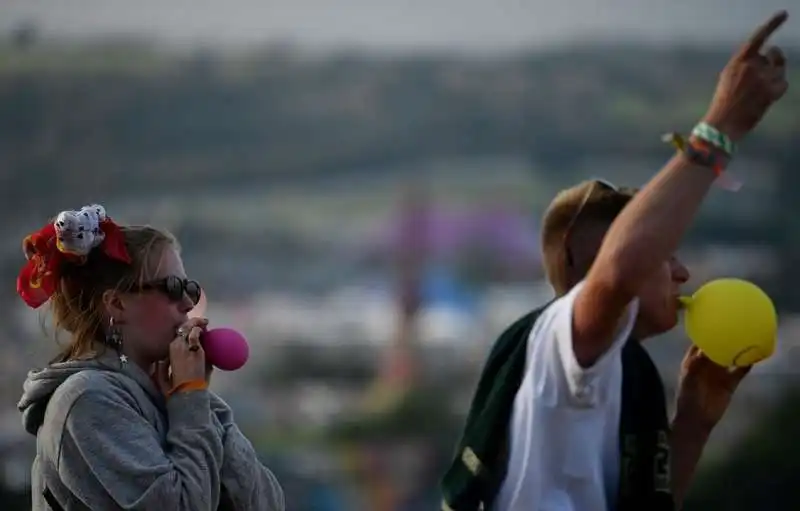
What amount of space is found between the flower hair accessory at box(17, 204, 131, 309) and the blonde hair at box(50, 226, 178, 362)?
0.01 meters

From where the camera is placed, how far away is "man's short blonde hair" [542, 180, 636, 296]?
2170 millimetres

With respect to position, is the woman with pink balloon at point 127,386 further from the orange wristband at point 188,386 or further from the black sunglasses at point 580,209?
the black sunglasses at point 580,209

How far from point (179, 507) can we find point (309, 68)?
6.61 meters

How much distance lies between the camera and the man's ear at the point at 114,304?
206 centimetres

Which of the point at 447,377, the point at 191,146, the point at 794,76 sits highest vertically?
the point at 794,76

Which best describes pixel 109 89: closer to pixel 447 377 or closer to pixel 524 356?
pixel 447 377

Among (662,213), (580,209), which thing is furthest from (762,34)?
(580,209)

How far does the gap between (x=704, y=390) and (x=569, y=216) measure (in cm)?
41

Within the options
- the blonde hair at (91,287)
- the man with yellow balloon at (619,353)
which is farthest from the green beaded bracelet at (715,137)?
the blonde hair at (91,287)

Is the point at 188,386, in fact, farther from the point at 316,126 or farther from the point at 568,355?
the point at 316,126

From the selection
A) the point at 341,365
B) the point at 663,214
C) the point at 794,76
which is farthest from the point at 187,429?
the point at 794,76

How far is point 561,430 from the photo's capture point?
75.8 inches

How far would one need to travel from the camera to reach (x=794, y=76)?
8227mm

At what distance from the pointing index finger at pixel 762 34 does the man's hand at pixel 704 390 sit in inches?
26.3
